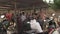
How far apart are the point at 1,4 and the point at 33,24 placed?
1.39m

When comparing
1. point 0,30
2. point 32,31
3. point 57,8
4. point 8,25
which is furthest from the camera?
point 57,8

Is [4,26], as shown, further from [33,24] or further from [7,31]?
[33,24]

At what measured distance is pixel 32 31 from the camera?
25.6ft

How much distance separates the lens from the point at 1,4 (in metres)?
8.08

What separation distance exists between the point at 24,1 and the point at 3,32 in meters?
1.52

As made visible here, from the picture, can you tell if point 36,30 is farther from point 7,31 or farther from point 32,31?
point 7,31

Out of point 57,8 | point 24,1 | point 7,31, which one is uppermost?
point 24,1

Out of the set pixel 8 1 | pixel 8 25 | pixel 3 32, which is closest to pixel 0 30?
pixel 3 32

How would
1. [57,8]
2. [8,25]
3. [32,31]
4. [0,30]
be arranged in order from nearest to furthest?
[32,31], [0,30], [8,25], [57,8]

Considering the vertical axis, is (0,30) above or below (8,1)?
below

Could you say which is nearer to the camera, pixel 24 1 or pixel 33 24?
pixel 33 24

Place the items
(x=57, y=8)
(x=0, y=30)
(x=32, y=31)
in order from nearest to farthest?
(x=32, y=31)
(x=0, y=30)
(x=57, y=8)

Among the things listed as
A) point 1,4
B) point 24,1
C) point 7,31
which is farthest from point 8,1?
point 7,31

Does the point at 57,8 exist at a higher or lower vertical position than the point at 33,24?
lower
